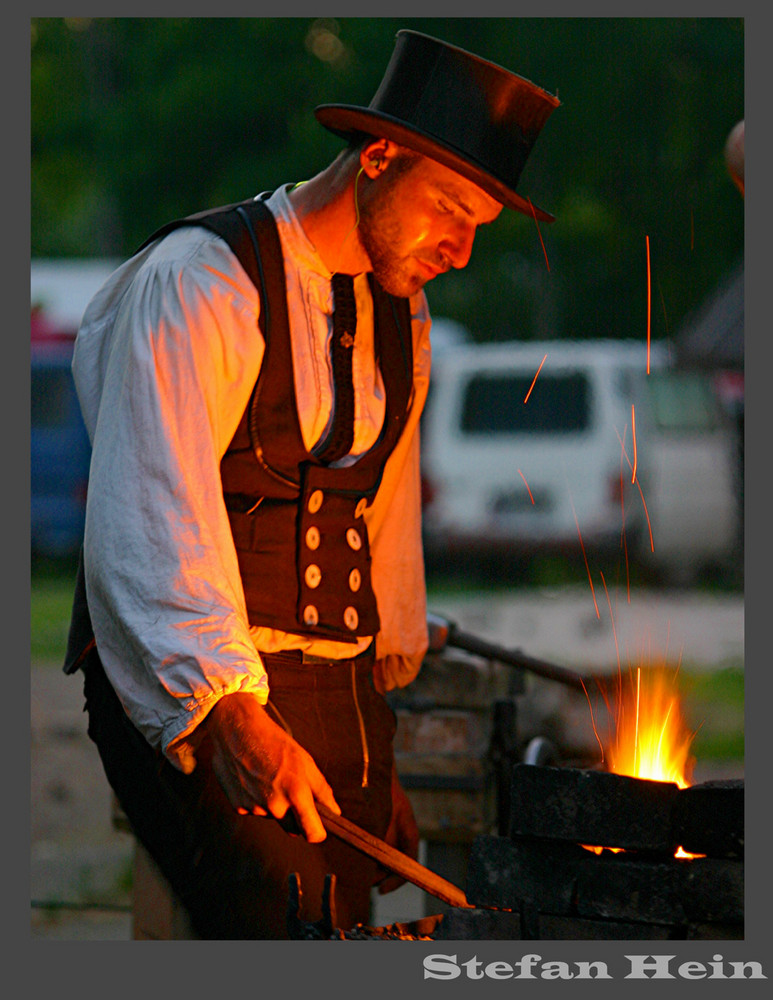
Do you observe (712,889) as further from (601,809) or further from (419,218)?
(419,218)

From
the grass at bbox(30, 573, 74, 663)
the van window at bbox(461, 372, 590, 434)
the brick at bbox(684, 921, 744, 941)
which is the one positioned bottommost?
the grass at bbox(30, 573, 74, 663)

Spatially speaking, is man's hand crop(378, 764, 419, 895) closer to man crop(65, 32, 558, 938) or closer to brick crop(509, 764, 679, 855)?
man crop(65, 32, 558, 938)

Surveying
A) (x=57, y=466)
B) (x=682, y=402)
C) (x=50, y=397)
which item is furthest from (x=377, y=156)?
(x=50, y=397)

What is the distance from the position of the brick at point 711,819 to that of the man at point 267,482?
1.86ft

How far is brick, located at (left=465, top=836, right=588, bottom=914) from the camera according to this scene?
2.20 meters

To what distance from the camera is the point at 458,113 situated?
2416mm

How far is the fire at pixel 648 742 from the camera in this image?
8.30 feet

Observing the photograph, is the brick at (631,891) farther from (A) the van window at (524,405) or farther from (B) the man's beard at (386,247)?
(A) the van window at (524,405)

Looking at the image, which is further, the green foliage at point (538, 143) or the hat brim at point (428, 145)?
the green foliage at point (538, 143)

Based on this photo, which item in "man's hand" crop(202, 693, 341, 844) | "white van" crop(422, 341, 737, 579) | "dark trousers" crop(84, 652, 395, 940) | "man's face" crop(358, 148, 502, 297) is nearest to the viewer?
"man's hand" crop(202, 693, 341, 844)

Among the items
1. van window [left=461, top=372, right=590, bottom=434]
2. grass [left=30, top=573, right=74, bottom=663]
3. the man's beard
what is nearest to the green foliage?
van window [left=461, top=372, right=590, bottom=434]

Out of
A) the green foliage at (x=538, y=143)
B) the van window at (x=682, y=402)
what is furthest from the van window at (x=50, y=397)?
the van window at (x=682, y=402)

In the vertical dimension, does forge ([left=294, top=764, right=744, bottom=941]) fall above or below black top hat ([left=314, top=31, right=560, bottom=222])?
below

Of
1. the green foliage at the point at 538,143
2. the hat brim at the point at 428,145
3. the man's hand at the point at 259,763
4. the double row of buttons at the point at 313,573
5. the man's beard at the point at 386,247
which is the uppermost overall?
the green foliage at the point at 538,143
